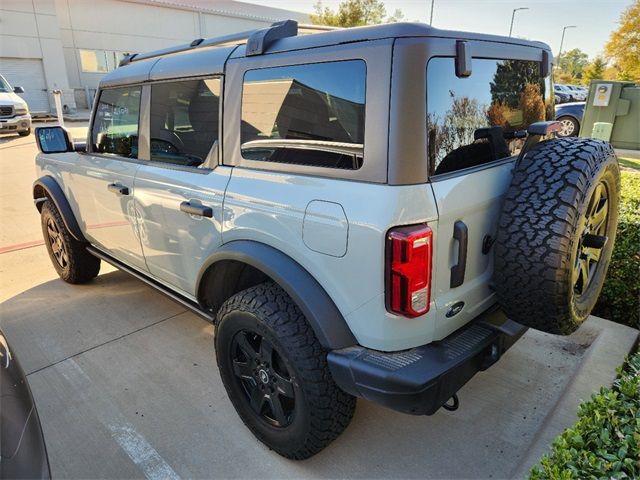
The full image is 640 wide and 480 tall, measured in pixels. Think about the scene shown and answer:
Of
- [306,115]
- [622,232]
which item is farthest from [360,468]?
[622,232]

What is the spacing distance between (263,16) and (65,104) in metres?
17.7

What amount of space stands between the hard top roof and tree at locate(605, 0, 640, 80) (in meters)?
24.8

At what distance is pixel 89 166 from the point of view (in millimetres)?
3490

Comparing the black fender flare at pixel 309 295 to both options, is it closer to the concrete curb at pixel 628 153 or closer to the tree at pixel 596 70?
the concrete curb at pixel 628 153

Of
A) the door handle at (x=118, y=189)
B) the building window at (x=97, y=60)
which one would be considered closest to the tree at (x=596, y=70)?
the building window at (x=97, y=60)

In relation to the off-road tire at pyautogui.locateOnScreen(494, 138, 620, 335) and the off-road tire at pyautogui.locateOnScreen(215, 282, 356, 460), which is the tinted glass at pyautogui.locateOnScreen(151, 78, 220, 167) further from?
the off-road tire at pyautogui.locateOnScreen(494, 138, 620, 335)

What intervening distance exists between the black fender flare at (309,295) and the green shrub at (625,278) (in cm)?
258

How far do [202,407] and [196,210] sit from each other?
1186mm

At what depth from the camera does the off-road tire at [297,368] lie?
1.99 metres

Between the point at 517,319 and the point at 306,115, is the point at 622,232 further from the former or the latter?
the point at 306,115

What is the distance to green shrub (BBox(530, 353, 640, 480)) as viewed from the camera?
4.63ft

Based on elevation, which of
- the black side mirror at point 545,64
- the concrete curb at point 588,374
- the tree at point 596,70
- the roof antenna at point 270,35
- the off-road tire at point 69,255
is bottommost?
the concrete curb at point 588,374

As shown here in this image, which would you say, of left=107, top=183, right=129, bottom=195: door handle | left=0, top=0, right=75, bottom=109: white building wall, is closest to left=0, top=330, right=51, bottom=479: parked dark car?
left=107, top=183, right=129, bottom=195: door handle

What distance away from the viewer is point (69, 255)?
4.10m
